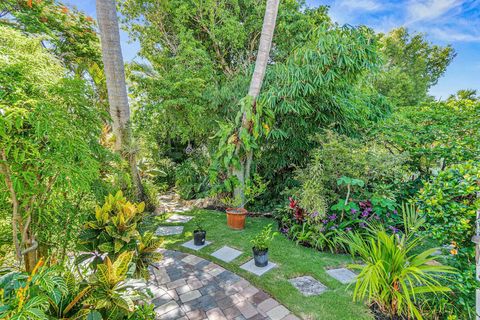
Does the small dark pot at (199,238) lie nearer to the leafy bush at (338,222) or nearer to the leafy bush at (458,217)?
the leafy bush at (338,222)

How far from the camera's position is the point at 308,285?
275 cm

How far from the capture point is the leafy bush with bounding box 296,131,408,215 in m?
3.76

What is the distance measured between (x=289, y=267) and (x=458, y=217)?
1947 mm

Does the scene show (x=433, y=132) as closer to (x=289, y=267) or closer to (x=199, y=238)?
(x=289, y=267)

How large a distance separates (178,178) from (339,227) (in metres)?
5.16

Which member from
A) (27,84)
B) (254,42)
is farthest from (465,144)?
(254,42)

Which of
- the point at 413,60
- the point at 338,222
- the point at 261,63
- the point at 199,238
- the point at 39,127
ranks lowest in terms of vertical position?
the point at 199,238

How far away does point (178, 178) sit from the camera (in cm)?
733

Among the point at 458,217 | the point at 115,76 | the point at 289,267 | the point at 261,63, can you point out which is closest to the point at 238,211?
the point at 289,267

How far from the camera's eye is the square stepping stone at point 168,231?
4.38 metres

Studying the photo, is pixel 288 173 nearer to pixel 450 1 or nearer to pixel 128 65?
pixel 450 1

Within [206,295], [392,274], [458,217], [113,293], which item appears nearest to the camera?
[113,293]

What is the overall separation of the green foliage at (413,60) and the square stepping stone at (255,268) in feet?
42.9

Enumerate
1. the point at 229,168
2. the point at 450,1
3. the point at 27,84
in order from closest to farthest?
the point at 27,84 → the point at 450,1 → the point at 229,168
